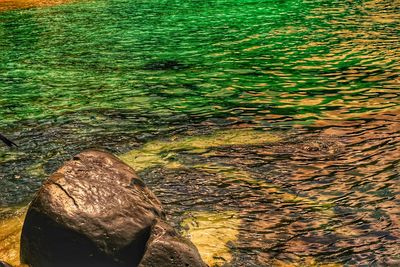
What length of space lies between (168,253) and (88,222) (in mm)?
780

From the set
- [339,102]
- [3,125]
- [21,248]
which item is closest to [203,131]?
[339,102]

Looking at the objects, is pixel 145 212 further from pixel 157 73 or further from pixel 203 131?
pixel 157 73

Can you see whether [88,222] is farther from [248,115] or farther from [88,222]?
[248,115]

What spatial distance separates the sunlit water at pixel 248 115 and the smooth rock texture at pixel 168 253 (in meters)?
0.66

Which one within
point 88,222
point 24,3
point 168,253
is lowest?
point 24,3

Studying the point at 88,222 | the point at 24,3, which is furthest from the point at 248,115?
the point at 24,3

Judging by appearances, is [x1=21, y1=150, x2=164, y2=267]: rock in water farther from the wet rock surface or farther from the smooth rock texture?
the smooth rock texture

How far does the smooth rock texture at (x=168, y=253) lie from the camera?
17.3ft

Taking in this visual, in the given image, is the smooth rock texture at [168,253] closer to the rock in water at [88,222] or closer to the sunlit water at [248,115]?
the rock in water at [88,222]

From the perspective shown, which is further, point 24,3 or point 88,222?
point 24,3

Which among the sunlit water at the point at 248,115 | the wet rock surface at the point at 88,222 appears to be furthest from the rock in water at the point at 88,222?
the sunlit water at the point at 248,115

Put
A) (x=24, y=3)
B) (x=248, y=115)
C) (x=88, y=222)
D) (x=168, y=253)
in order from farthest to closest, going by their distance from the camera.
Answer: (x=24, y=3) → (x=248, y=115) → (x=88, y=222) → (x=168, y=253)

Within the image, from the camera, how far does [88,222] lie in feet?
18.0

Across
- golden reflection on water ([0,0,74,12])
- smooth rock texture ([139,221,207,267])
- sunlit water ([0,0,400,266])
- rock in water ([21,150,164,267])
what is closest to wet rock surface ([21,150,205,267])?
rock in water ([21,150,164,267])
